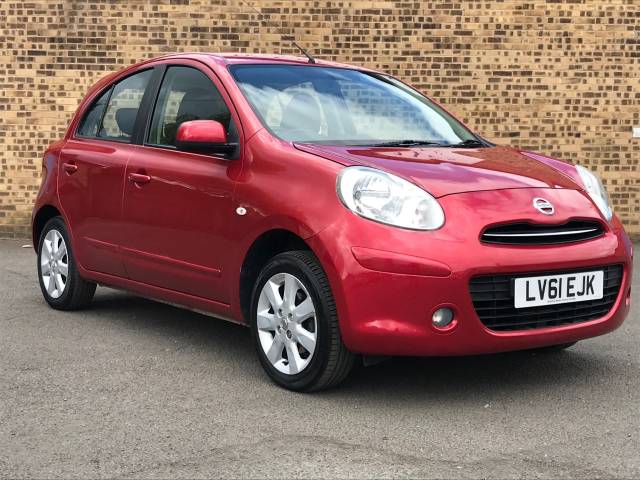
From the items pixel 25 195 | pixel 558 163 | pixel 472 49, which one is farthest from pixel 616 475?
pixel 25 195

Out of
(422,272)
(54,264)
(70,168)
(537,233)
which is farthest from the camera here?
(54,264)

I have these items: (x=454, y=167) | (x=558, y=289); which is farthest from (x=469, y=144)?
(x=558, y=289)

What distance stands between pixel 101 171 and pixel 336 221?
222 centimetres

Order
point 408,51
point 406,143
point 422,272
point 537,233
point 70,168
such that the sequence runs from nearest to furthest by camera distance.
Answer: point 422,272, point 537,233, point 406,143, point 70,168, point 408,51

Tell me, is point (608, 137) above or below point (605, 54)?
below

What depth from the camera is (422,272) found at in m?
4.12

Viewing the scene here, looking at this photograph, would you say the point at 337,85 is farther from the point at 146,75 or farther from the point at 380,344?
the point at 380,344

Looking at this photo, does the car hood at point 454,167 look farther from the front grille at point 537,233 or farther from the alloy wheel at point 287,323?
the alloy wheel at point 287,323

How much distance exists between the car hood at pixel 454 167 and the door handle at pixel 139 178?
3.68 ft

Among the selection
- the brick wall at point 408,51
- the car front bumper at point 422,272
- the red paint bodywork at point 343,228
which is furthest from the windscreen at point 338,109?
the brick wall at point 408,51

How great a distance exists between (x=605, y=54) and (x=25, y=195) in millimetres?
6834

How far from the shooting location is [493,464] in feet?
11.8

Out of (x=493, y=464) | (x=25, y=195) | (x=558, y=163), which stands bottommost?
(x=25, y=195)

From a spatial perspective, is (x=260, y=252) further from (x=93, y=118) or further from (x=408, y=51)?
(x=408, y=51)
